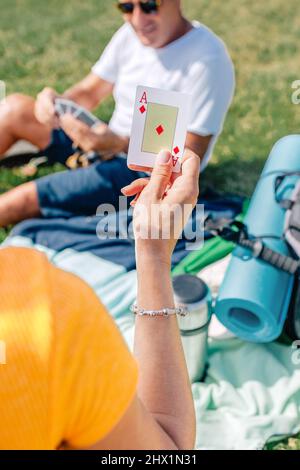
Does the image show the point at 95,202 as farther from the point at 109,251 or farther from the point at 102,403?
the point at 102,403

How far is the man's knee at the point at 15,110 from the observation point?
10.8ft

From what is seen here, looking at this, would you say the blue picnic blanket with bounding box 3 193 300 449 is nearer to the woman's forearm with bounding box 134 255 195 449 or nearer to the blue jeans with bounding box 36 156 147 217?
the blue jeans with bounding box 36 156 147 217

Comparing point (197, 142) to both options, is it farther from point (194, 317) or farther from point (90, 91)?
point (194, 317)

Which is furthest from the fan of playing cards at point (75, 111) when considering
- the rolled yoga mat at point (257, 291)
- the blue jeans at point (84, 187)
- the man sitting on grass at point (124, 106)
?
the rolled yoga mat at point (257, 291)

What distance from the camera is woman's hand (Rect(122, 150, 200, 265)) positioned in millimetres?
1170

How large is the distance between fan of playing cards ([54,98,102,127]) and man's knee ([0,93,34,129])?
1.11 ft

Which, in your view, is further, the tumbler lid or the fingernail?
the tumbler lid

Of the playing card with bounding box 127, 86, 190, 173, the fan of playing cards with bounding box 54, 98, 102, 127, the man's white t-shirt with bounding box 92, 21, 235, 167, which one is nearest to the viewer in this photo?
the playing card with bounding box 127, 86, 190, 173

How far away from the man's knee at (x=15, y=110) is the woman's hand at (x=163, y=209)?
2117 millimetres

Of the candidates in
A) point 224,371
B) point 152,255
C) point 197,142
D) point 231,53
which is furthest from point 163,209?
point 231,53

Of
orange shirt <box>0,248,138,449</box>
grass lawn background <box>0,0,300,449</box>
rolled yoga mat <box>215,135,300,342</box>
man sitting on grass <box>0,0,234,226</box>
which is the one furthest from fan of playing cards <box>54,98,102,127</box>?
orange shirt <box>0,248,138,449</box>

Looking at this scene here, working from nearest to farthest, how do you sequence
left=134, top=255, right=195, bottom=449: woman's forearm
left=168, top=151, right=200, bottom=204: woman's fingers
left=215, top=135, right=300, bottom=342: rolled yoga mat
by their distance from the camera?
left=134, top=255, right=195, bottom=449: woman's forearm < left=168, top=151, right=200, bottom=204: woman's fingers < left=215, top=135, right=300, bottom=342: rolled yoga mat

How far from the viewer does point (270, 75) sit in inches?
183

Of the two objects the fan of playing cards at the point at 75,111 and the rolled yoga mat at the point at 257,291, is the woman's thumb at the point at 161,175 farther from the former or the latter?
the fan of playing cards at the point at 75,111
